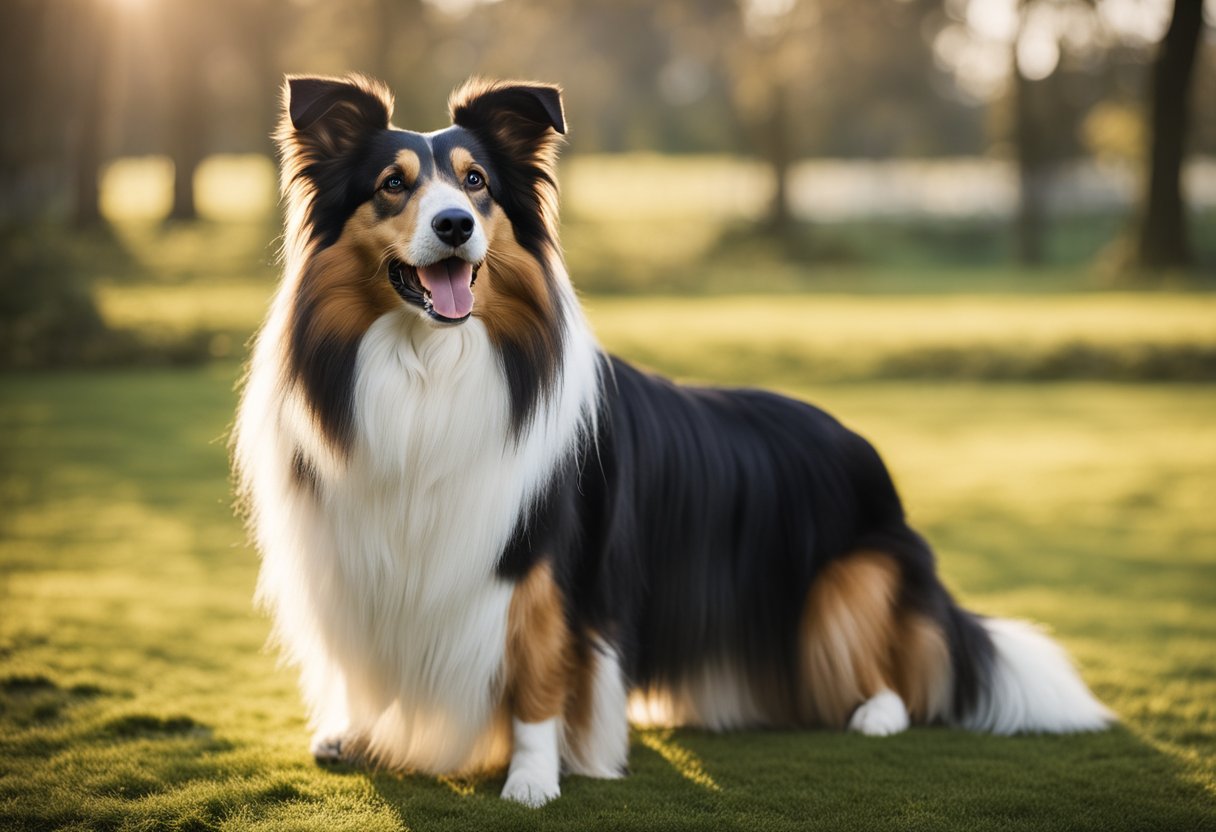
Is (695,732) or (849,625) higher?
(849,625)

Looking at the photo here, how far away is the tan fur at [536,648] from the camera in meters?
3.72

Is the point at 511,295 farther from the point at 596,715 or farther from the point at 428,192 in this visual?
the point at 596,715

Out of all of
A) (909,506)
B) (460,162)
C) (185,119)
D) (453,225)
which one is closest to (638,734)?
(453,225)

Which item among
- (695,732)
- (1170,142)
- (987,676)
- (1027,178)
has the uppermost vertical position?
(1170,142)

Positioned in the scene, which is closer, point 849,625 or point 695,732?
point 849,625

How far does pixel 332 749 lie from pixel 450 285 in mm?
1724

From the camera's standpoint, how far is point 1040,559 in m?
8.10

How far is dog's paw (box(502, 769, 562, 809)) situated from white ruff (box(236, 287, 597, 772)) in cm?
17

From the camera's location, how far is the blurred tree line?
25703 millimetres

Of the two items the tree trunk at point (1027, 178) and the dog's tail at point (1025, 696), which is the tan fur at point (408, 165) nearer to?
the dog's tail at point (1025, 696)

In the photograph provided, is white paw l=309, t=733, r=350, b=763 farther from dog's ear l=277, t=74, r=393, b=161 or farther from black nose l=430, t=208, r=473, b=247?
dog's ear l=277, t=74, r=393, b=161

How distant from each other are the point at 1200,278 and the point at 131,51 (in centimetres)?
3505

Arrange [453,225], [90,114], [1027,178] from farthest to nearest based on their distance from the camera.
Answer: [1027,178], [90,114], [453,225]

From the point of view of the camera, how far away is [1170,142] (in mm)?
21719
